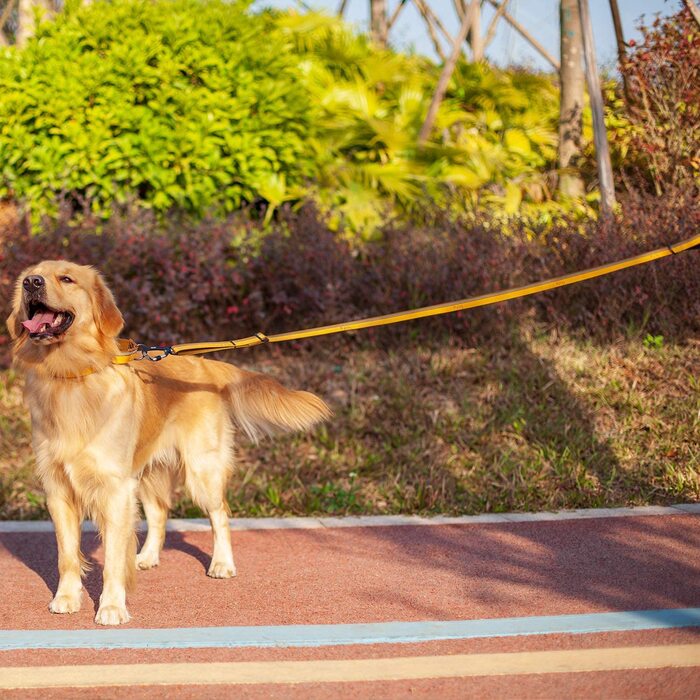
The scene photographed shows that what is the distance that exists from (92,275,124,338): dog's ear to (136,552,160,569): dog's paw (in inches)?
51.7

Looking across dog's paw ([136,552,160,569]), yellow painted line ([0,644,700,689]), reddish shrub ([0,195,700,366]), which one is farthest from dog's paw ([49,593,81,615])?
reddish shrub ([0,195,700,366])

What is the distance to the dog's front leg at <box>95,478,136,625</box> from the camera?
13.7ft

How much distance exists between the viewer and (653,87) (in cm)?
898

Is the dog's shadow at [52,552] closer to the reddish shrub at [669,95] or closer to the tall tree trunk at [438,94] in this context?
the reddish shrub at [669,95]

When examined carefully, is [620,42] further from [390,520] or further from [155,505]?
[155,505]

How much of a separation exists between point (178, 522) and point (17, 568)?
46.2 inches

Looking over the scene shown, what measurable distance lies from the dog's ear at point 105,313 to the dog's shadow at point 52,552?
3.85 ft

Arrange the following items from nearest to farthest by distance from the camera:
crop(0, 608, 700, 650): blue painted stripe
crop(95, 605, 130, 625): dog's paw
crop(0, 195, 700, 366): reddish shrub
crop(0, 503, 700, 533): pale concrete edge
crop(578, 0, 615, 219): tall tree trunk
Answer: crop(0, 608, 700, 650): blue painted stripe, crop(95, 605, 130, 625): dog's paw, crop(0, 503, 700, 533): pale concrete edge, crop(0, 195, 700, 366): reddish shrub, crop(578, 0, 615, 219): tall tree trunk

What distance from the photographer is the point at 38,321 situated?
4.25m

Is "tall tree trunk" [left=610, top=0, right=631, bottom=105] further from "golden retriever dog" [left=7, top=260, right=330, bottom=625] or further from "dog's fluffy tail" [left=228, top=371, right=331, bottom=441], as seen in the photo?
"golden retriever dog" [left=7, top=260, right=330, bottom=625]

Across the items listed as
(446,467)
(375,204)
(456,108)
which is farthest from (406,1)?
(446,467)

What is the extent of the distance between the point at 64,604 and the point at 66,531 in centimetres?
32

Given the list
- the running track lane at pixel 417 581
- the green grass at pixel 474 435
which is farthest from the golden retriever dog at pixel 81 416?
the green grass at pixel 474 435

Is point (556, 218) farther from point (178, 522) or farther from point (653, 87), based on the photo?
point (178, 522)
